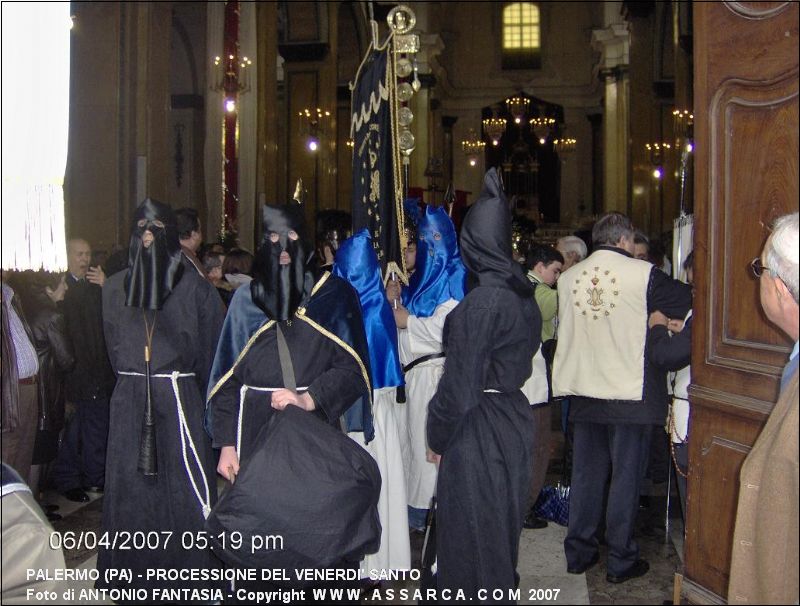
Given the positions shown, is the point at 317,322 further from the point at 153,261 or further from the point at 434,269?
the point at 434,269

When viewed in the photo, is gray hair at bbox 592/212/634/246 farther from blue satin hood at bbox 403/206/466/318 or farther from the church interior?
blue satin hood at bbox 403/206/466/318

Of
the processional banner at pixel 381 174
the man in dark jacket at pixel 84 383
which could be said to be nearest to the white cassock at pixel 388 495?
the processional banner at pixel 381 174

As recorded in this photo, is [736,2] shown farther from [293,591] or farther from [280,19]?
[280,19]

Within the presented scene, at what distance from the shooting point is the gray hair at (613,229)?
4551mm

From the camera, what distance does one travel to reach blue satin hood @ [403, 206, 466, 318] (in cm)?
496

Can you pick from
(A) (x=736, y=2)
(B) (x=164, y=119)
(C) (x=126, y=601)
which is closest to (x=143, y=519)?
(C) (x=126, y=601)

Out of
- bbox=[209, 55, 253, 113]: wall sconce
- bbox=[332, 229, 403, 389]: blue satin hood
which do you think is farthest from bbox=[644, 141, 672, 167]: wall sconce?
bbox=[332, 229, 403, 389]: blue satin hood

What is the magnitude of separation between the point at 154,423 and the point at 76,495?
2413 mm

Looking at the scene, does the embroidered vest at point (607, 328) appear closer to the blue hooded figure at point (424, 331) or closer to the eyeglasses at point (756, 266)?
the blue hooded figure at point (424, 331)

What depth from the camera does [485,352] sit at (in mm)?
3314

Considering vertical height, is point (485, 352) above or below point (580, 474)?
above

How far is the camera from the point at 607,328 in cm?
448

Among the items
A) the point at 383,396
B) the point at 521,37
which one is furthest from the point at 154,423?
the point at 521,37

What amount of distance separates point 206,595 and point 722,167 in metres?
3.14
